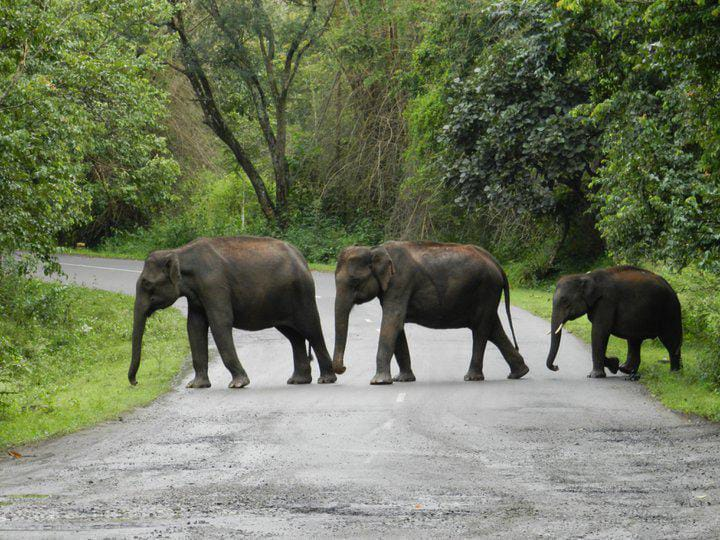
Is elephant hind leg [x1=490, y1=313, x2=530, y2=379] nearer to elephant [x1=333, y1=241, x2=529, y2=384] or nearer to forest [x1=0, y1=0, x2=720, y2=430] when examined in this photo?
elephant [x1=333, y1=241, x2=529, y2=384]

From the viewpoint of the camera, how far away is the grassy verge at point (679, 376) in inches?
558

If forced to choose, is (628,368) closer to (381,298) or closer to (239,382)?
(381,298)

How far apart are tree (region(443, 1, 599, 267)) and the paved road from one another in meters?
13.6

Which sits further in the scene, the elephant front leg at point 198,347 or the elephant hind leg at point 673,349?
the elephant hind leg at point 673,349

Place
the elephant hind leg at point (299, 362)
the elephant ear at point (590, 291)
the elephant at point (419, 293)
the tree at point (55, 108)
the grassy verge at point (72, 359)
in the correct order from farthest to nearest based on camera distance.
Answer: the tree at point (55, 108) → the elephant ear at point (590, 291) → the elephant hind leg at point (299, 362) → the elephant at point (419, 293) → the grassy verge at point (72, 359)

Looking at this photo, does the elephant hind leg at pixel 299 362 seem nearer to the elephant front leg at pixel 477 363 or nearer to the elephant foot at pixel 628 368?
the elephant front leg at pixel 477 363

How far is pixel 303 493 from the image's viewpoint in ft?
30.5

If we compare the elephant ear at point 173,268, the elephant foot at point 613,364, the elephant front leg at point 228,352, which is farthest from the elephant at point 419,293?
the elephant ear at point 173,268

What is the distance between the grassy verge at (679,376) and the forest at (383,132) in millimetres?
276

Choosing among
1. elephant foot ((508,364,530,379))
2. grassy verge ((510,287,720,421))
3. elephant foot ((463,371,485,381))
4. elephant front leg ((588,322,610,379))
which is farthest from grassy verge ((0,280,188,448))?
grassy verge ((510,287,720,421))

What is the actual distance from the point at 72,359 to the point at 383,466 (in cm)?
1308

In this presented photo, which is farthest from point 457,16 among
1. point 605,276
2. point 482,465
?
point 482,465

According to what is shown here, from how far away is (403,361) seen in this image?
1720 cm

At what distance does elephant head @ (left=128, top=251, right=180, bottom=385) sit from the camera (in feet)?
54.5
